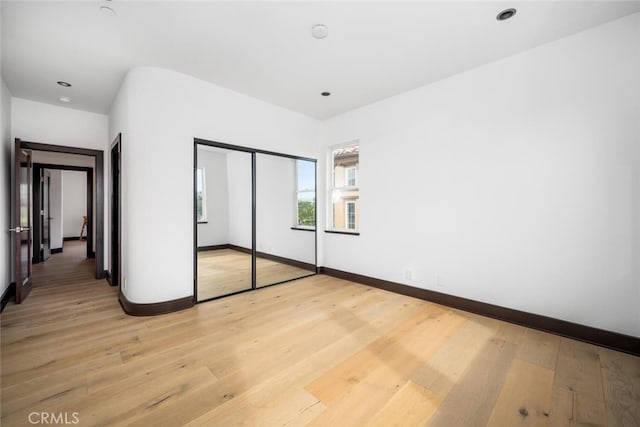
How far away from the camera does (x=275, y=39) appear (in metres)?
2.55

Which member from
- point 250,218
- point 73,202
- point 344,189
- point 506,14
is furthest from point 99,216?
point 73,202

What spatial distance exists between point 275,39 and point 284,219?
9.01 ft

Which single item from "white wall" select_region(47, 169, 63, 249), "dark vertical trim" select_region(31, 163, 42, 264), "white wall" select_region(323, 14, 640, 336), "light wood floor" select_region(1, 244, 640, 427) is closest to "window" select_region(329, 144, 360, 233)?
"white wall" select_region(323, 14, 640, 336)

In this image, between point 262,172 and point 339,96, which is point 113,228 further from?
point 339,96

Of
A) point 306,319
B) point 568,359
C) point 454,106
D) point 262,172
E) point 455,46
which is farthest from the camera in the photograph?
point 262,172

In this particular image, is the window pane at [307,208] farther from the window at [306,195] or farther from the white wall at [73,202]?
the white wall at [73,202]

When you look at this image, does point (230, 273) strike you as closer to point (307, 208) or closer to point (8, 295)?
point (307, 208)

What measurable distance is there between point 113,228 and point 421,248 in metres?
4.73

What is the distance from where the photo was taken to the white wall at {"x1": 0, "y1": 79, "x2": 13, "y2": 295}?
10.9ft

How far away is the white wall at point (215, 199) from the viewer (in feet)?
11.8

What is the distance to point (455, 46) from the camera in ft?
8.79

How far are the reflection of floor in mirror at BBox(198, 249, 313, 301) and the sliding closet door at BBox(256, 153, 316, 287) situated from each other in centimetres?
2

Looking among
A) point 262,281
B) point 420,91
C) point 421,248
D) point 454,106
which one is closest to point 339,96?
point 420,91

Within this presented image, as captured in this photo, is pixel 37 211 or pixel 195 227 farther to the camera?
pixel 37 211
